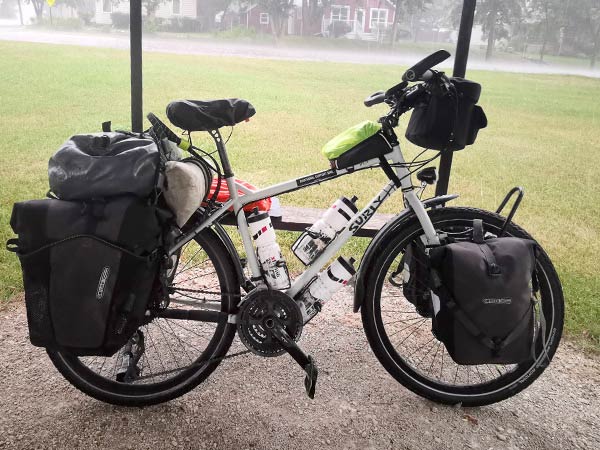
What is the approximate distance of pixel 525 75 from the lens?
3982 mm

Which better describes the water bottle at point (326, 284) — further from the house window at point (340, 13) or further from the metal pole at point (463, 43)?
the house window at point (340, 13)

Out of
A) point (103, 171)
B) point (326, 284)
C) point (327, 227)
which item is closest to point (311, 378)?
point (326, 284)

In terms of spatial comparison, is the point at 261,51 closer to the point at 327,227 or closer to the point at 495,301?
the point at 327,227

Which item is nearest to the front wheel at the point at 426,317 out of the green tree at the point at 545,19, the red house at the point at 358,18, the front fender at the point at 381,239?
the front fender at the point at 381,239

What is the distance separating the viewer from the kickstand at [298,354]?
7.30ft

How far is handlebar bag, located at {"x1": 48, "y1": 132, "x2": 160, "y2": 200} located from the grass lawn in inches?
78.4

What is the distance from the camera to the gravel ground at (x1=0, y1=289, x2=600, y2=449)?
2.14 metres

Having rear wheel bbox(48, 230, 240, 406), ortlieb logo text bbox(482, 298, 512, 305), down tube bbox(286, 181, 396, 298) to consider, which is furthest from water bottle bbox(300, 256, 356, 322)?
ortlieb logo text bbox(482, 298, 512, 305)

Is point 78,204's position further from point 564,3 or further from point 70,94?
point 564,3

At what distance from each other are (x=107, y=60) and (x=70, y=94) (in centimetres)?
50

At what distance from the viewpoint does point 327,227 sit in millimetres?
2275

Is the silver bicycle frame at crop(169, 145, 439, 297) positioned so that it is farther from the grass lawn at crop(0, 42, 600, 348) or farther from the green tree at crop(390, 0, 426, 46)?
the green tree at crop(390, 0, 426, 46)

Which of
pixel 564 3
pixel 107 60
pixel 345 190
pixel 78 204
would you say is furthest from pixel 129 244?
pixel 564 3

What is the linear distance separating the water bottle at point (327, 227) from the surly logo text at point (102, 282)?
0.79 metres
